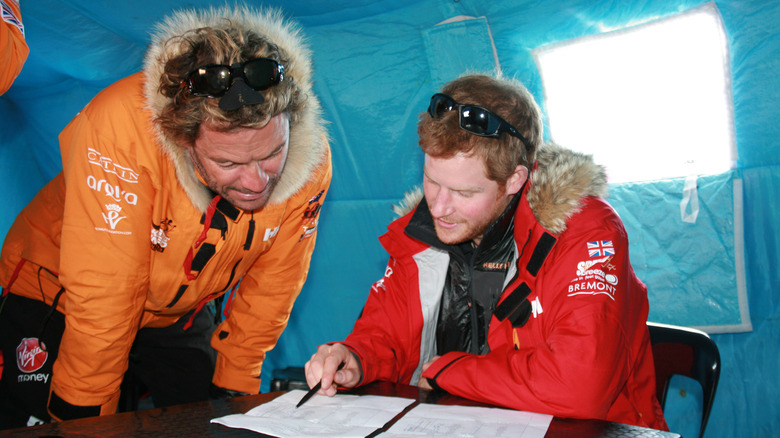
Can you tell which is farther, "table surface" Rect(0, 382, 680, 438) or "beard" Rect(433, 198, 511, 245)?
"beard" Rect(433, 198, 511, 245)

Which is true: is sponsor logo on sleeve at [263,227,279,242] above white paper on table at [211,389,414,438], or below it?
above

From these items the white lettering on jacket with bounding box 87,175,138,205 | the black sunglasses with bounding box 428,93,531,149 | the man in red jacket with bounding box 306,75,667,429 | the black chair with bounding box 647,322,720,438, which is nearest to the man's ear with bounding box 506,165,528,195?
the man in red jacket with bounding box 306,75,667,429

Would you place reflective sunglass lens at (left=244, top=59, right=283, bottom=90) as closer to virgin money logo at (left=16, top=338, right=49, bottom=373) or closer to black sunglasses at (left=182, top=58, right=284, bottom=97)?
black sunglasses at (left=182, top=58, right=284, bottom=97)

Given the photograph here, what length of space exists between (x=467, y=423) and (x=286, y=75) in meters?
0.99

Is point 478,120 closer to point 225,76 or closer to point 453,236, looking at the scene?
point 453,236

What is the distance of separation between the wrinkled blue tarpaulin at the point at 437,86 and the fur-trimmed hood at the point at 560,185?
0.96m

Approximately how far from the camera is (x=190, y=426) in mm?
1085

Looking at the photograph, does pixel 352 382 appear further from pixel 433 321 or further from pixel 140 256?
pixel 140 256

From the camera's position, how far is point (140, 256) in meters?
1.53

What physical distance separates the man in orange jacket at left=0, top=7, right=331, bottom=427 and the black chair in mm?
1115

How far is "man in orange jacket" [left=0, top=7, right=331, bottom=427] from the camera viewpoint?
1.45 metres

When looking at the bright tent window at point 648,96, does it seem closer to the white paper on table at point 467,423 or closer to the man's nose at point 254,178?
the man's nose at point 254,178

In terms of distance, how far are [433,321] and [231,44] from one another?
A: 946 mm

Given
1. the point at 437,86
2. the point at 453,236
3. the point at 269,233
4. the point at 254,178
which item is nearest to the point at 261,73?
the point at 254,178
